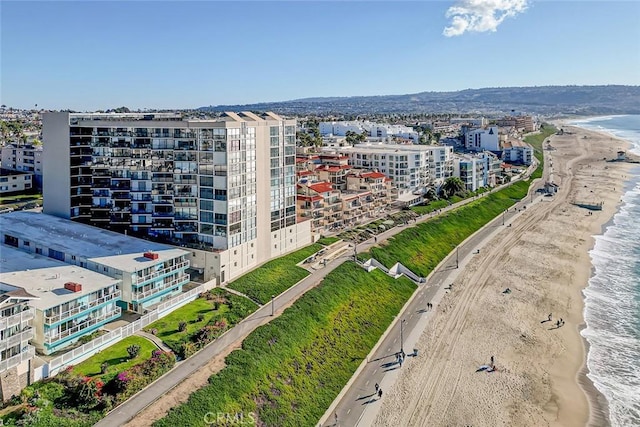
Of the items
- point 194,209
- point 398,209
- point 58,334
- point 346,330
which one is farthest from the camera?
point 398,209

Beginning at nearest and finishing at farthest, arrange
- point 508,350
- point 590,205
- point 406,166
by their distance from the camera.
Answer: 1. point 508,350
2. point 406,166
3. point 590,205

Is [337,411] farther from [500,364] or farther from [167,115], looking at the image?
[167,115]

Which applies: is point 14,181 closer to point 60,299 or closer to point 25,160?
point 25,160

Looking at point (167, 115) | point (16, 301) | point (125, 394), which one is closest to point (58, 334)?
point (16, 301)

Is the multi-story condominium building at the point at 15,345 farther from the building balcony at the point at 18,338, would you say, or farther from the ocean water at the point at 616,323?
the ocean water at the point at 616,323

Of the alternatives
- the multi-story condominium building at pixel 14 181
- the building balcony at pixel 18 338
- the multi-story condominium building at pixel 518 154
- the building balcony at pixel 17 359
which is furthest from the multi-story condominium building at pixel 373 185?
the multi-story condominium building at pixel 518 154

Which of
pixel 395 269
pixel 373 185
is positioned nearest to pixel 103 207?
pixel 395 269
